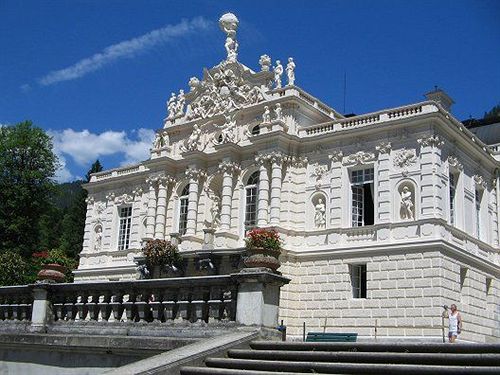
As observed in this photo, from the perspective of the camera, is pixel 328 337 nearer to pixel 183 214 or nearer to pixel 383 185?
pixel 383 185

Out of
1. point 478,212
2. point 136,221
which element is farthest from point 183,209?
point 478,212

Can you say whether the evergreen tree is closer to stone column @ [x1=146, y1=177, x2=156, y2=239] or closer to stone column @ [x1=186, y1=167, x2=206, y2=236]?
stone column @ [x1=146, y1=177, x2=156, y2=239]

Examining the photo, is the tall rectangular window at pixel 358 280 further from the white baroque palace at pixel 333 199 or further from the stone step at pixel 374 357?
the stone step at pixel 374 357

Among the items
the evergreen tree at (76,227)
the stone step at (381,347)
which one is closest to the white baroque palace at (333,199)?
the stone step at (381,347)

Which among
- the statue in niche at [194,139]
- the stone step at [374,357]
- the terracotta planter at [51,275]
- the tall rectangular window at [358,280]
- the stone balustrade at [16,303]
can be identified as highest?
the statue in niche at [194,139]

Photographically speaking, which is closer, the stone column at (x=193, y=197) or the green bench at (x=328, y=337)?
the green bench at (x=328, y=337)

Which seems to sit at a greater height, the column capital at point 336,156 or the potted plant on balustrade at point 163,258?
the column capital at point 336,156

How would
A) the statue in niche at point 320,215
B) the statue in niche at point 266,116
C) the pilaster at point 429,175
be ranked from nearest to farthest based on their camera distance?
the pilaster at point 429,175, the statue in niche at point 320,215, the statue in niche at point 266,116

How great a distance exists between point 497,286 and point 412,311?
7.59 meters

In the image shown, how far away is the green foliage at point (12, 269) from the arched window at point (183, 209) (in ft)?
47.3


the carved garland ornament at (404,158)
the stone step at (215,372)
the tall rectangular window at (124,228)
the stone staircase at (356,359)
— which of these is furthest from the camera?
the tall rectangular window at (124,228)

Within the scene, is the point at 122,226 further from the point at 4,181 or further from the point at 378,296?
the point at 378,296

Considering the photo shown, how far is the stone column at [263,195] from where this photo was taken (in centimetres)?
3192

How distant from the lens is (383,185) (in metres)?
29.3
